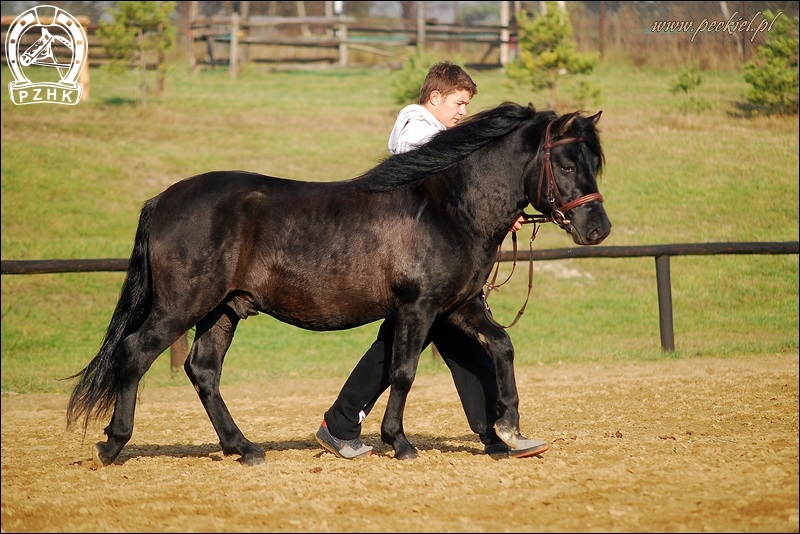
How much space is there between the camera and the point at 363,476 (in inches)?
186

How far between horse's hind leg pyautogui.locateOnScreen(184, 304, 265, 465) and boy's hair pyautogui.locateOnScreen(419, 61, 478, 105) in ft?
6.07

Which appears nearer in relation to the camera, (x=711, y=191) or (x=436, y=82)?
(x=436, y=82)

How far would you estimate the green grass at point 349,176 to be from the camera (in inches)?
448

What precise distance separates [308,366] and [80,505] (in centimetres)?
611

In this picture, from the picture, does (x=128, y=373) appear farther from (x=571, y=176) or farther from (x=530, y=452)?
(x=571, y=176)

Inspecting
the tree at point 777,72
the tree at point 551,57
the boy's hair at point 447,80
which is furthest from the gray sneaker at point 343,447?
the tree at point 777,72

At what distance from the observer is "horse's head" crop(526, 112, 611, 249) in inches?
192

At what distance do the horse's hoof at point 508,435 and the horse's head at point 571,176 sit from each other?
1.12m

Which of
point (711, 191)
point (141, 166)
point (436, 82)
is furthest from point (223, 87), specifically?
point (436, 82)

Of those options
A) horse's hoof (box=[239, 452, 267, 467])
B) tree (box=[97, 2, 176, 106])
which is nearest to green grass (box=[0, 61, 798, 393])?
tree (box=[97, 2, 176, 106])

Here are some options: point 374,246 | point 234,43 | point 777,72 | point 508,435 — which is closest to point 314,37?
point 234,43

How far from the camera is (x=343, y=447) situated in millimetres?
5348

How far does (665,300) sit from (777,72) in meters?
9.93

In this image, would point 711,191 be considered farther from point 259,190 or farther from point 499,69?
point 259,190
